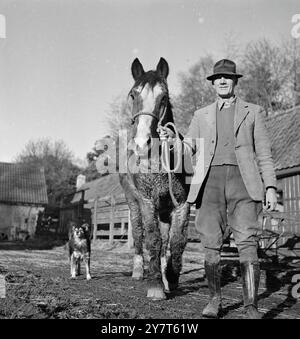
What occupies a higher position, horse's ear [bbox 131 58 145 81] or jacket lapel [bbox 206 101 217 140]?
horse's ear [bbox 131 58 145 81]

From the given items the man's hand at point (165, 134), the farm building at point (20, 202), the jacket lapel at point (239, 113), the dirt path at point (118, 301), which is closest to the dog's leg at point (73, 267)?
the dirt path at point (118, 301)

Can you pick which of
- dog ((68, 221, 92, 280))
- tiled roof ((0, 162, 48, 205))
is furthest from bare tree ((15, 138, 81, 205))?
dog ((68, 221, 92, 280))

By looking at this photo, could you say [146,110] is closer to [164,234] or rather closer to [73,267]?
[164,234]

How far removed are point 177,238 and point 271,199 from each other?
1.76m

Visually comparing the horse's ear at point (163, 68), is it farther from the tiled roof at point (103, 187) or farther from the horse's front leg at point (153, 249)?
the tiled roof at point (103, 187)

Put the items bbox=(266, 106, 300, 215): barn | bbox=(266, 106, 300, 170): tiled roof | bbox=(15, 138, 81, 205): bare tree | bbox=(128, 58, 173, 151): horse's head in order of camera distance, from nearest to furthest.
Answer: bbox=(128, 58, 173, 151): horse's head → bbox=(266, 106, 300, 215): barn → bbox=(266, 106, 300, 170): tiled roof → bbox=(15, 138, 81, 205): bare tree

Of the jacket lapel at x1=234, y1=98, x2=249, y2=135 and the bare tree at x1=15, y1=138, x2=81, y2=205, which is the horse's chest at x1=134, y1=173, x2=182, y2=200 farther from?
the bare tree at x1=15, y1=138, x2=81, y2=205

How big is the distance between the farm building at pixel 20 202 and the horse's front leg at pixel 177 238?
104ft

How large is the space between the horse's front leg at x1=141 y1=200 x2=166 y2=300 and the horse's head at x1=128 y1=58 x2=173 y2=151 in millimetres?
831

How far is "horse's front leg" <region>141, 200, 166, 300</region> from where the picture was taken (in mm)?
4504

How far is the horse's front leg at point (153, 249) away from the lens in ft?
14.8

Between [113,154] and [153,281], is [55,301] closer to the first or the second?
[153,281]
